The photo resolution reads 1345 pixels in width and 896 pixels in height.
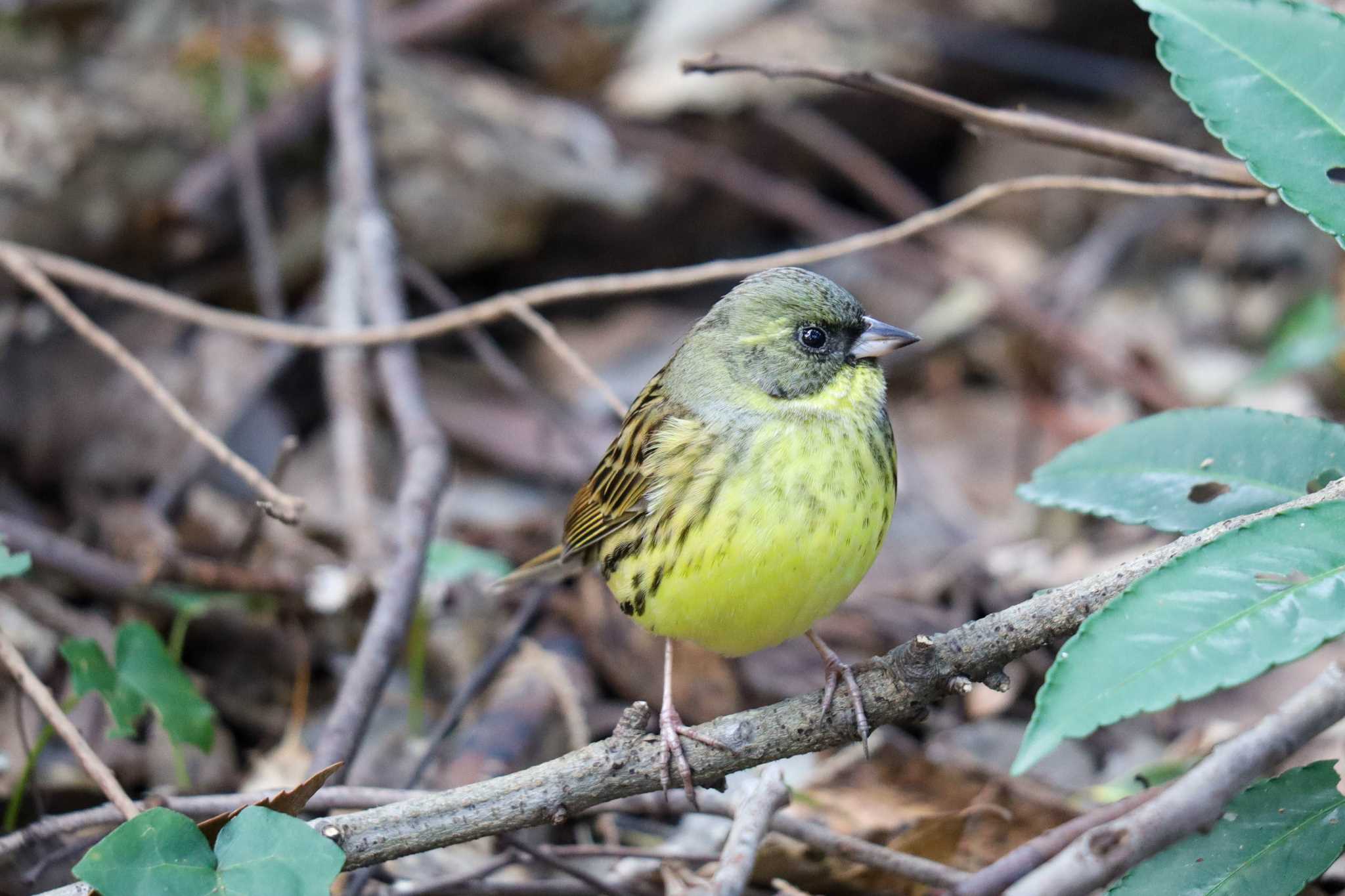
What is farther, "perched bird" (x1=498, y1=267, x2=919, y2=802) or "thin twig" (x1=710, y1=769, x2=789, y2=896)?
"perched bird" (x1=498, y1=267, x2=919, y2=802)

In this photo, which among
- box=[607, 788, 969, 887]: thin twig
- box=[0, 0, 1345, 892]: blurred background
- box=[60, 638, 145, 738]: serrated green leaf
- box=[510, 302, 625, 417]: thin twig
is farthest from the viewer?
box=[0, 0, 1345, 892]: blurred background

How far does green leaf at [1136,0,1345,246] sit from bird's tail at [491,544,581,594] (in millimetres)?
1919

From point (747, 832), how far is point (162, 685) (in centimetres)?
154

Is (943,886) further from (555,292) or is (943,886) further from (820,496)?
(555,292)

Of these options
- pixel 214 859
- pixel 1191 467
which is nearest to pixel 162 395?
pixel 214 859

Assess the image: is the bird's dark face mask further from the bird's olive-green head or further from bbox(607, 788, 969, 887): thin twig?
bbox(607, 788, 969, 887): thin twig

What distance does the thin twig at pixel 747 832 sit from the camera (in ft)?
6.02

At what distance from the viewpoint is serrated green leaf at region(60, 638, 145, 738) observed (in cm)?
274

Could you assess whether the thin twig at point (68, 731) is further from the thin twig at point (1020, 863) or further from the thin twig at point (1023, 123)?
the thin twig at point (1023, 123)

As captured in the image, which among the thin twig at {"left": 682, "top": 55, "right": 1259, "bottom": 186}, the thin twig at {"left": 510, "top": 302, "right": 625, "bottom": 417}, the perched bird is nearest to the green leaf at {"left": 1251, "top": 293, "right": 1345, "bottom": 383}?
the thin twig at {"left": 682, "top": 55, "right": 1259, "bottom": 186}

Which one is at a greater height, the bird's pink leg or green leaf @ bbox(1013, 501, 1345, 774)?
green leaf @ bbox(1013, 501, 1345, 774)

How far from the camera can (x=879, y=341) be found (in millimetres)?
3059

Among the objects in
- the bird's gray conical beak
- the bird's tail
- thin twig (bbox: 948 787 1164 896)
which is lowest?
the bird's tail

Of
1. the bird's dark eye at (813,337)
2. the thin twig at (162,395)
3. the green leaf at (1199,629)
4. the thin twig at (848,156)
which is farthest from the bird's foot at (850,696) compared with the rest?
the thin twig at (848,156)
